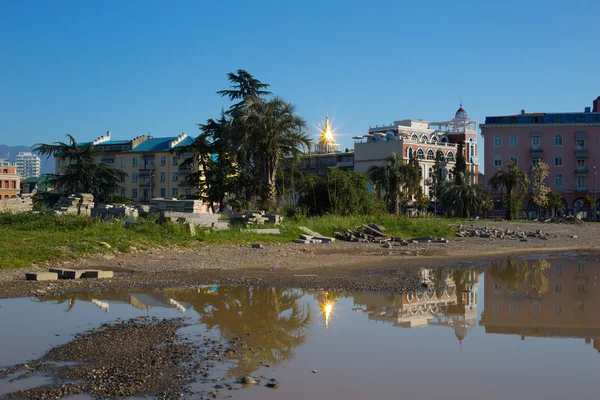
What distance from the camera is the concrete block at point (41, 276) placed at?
13.4 meters

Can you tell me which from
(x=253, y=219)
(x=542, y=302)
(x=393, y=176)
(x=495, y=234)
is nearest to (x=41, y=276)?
(x=542, y=302)

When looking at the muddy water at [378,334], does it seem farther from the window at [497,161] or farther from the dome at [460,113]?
the dome at [460,113]

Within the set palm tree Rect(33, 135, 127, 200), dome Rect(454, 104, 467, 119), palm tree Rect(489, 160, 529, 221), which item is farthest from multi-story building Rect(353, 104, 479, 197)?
palm tree Rect(33, 135, 127, 200)

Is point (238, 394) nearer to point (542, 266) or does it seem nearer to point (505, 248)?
point (542, 266)

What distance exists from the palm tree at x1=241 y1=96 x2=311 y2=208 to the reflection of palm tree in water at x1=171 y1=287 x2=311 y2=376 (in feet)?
74.3

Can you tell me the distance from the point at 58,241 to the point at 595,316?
45.3 feet

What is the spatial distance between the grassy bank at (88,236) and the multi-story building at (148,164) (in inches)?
2538

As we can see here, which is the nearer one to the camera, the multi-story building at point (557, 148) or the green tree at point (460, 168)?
the green tree at point (460, 168)

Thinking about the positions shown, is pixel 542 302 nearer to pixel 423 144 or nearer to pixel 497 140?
pixel 497 140

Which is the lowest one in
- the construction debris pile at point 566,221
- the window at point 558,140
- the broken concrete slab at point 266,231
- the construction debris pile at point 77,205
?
the broken concrete slab at point 266,231

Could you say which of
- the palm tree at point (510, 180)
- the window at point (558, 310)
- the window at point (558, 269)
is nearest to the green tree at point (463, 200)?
the palm tree at point (510, 180)

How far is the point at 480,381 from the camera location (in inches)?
281

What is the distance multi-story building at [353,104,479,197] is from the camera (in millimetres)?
91438

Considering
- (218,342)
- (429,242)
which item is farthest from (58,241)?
(429,242)
